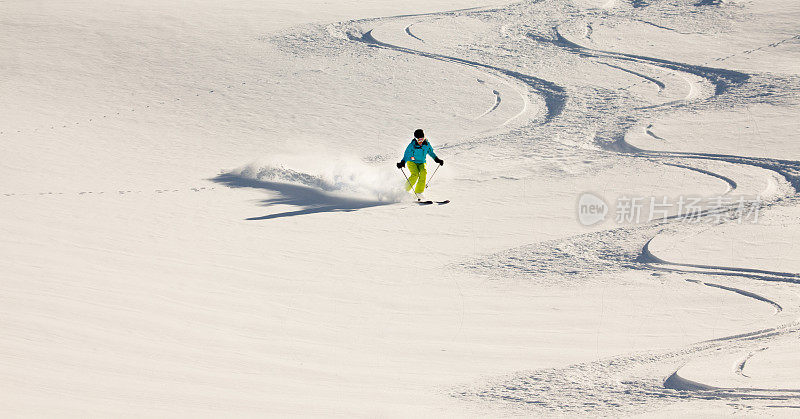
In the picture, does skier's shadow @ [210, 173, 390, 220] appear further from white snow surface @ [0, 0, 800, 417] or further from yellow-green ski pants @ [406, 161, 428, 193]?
yellow-green ski pants @ [406, 161, 428, 193]

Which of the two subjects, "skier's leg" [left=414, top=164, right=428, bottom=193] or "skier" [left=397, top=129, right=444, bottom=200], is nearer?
"skier" [left=397, top=129, right=444, bottom=200]

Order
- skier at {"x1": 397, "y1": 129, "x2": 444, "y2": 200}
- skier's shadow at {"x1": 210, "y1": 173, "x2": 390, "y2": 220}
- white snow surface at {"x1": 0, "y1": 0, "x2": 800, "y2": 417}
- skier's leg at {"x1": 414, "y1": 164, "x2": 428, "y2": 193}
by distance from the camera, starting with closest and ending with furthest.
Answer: white snow surface at {"x1": 0, "y1": 0, "x2": 800, "y2": 417} → skier's shadow at {"x1": 210, "y1": 173, "x2": 390, "y2": 220} → skier at {"x1": 397, "y1": 129, "x2": 444, "y2": 200} → skier's leg at {"x1": 414, "y1": 164, "x2": 428, "y2": 193}

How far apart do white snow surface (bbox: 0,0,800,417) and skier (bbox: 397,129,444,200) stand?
1.38ft

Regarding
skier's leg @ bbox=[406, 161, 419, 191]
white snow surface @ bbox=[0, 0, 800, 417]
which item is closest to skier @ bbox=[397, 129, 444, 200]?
skier's leg @ bbox=[406, 161, 419, 191]

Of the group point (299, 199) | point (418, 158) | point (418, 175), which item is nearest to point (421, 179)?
point (418, 175)

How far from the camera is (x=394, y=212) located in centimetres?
1052

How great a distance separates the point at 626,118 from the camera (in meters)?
14.2

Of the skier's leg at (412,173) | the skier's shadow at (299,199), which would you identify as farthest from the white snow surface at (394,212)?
the skier's leg at (412,173)

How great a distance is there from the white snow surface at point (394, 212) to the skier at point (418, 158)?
420mm

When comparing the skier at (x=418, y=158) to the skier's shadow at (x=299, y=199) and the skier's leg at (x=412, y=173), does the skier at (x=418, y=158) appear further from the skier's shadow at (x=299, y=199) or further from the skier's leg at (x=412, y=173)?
the skier's shadow at (x=299, y=199)

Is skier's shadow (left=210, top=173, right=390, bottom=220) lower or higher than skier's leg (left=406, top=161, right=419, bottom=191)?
lower

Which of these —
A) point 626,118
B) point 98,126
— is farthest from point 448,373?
point 98,126

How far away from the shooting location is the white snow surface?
5438 mm

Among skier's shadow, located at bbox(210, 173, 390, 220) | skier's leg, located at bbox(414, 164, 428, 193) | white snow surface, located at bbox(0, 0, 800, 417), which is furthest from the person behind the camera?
skier's leg, located at bbox(414, 164, 428, 193)
